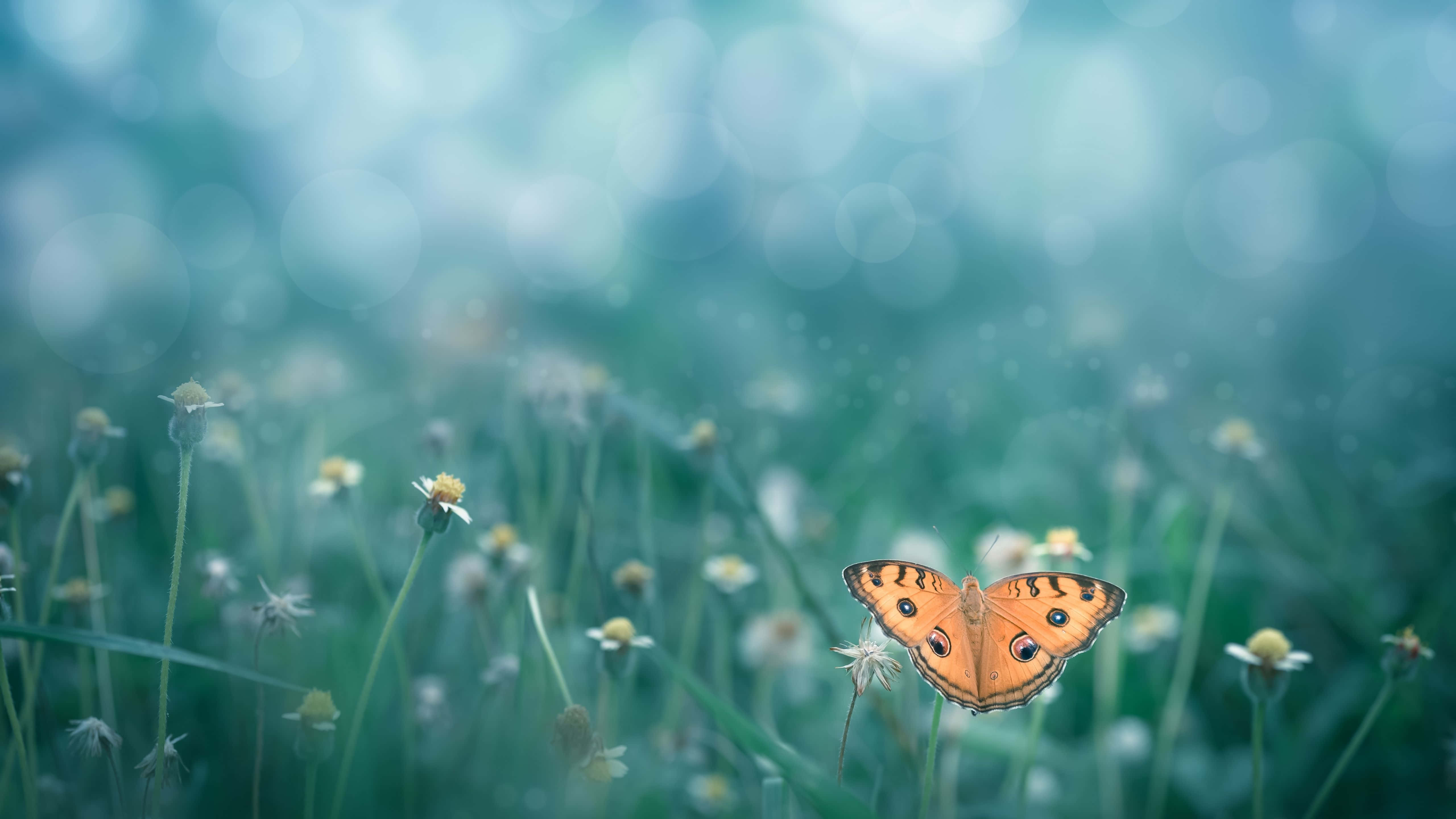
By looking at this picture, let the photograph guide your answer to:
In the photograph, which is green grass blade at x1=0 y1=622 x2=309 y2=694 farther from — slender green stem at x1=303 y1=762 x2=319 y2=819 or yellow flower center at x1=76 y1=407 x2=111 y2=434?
yellow flower center at x1=76 y1=407 x2=111 y2=434

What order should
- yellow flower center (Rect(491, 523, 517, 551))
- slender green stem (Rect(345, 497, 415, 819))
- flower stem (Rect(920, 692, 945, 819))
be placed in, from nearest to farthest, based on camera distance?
flower stem (Rect(920, 692, 945, 819)) → slender green stem (Rect(345, 497, 415, 819)) → yellow flower center (Rect(491, 523, 517, 551))

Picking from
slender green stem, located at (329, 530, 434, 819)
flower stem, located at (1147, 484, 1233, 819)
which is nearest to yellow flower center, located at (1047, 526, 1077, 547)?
flower stem, located at (1147, 484, 1233, 819)

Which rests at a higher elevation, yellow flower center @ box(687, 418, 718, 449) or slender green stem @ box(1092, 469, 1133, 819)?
yellow flower center @ box(687, 418, 718, 449)

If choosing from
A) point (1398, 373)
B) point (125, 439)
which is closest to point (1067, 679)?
point (1398, 373)

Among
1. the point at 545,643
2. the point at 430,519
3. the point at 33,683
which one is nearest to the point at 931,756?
the point at 545,643

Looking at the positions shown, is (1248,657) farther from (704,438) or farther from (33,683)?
(33,683)

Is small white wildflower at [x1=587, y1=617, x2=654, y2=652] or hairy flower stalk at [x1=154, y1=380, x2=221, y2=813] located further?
small white wildflower at [x1=587, y1=617, x2=654, y2=652]

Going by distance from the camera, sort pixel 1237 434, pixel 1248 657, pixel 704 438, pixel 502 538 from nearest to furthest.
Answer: pixel 1248 657 < pixel 502 538 < pixel 704 438 < pixel 1237 434

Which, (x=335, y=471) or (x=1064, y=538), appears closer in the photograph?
(x=1064, y=538)
